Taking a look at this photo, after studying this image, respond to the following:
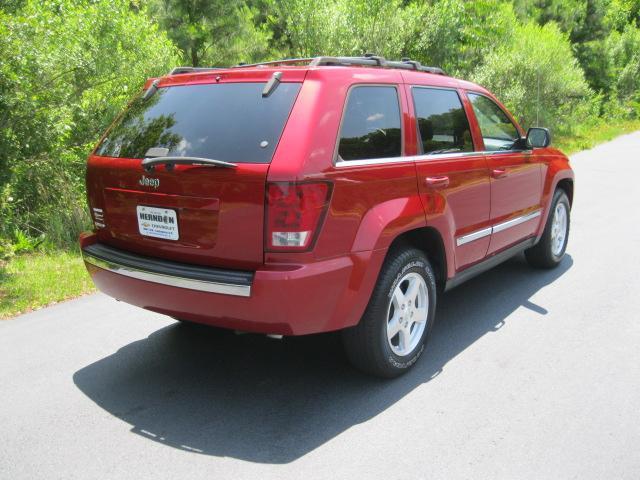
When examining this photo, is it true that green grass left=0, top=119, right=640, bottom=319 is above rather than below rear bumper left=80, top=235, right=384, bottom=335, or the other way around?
below

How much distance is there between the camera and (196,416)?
10.8ft

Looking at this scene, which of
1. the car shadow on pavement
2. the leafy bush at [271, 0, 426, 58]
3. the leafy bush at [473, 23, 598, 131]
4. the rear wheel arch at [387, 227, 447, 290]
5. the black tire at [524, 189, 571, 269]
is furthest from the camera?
the leafy bush at [473, 23, 598, 131]

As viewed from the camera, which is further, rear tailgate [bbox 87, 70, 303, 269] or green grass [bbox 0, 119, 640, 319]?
green grass [bbox 0, 119, 640, 319]

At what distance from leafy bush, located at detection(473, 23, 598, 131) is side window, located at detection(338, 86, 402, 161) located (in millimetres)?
15851

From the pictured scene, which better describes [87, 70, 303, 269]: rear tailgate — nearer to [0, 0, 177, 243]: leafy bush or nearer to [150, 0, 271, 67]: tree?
[0, 0, 177, 243]: leafy bush

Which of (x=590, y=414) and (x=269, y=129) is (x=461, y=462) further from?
(x=269, y=129)

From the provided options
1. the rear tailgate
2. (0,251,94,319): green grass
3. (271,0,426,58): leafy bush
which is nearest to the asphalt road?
(0,251,94,319): green grass

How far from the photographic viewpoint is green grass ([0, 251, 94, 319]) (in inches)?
209

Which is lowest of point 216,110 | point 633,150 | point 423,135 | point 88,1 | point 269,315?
point 633,150

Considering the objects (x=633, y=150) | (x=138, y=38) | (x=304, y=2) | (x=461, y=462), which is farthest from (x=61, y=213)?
(x=633, y=150)

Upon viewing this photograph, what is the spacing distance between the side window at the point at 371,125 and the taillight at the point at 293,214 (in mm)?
336

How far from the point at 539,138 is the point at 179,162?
3.33 m

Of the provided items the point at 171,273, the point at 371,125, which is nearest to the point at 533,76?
the point at 371,125

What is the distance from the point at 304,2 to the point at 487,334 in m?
12.2
